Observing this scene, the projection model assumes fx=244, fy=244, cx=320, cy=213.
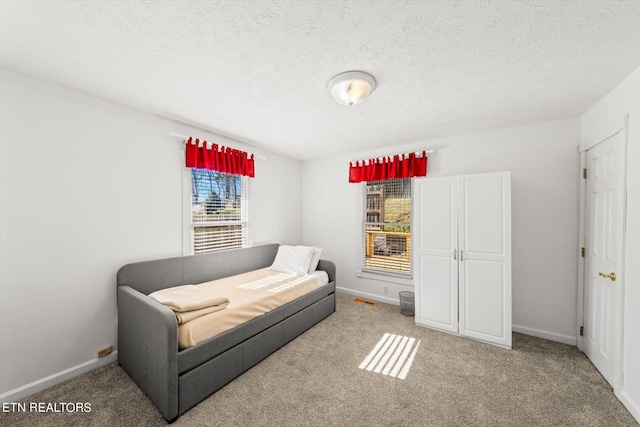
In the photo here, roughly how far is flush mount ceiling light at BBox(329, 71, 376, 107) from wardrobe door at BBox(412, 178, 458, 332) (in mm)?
1543

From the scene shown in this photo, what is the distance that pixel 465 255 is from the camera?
284cm

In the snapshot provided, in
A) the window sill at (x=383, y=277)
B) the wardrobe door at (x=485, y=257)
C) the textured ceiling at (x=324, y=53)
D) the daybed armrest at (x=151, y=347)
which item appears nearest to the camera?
the textured ceiling at (x=324, y=53)

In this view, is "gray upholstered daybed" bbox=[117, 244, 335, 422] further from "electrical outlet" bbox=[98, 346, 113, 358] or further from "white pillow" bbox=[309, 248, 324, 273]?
"white pillow" bbox=[309, 248, 324, 273]

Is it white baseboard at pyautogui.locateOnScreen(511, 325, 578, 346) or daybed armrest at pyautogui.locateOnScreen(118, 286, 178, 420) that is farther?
white baseboard at pyautogui.locateOnScreen(511, 325, 578, 346)

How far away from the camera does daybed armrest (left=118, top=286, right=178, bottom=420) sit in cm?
166

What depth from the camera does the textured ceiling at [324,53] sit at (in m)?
1.31

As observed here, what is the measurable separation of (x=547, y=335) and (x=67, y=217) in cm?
503

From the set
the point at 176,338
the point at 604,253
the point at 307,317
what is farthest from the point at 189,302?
the point at 604,253

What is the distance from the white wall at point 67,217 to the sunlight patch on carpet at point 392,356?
2516 millimetres

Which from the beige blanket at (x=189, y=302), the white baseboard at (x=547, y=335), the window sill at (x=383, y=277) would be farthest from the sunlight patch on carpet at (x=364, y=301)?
the beige blanket at (x=189, y=302)

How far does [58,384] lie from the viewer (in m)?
2.03

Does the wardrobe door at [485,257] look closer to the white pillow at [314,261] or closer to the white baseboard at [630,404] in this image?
the white baseboard at [630,404]

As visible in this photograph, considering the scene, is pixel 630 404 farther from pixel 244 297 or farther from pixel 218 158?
pixel 218 158

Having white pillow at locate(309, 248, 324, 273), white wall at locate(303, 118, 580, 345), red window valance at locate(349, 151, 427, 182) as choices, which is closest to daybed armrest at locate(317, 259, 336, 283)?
white pillow at locate(309, 248, 324, 273)
